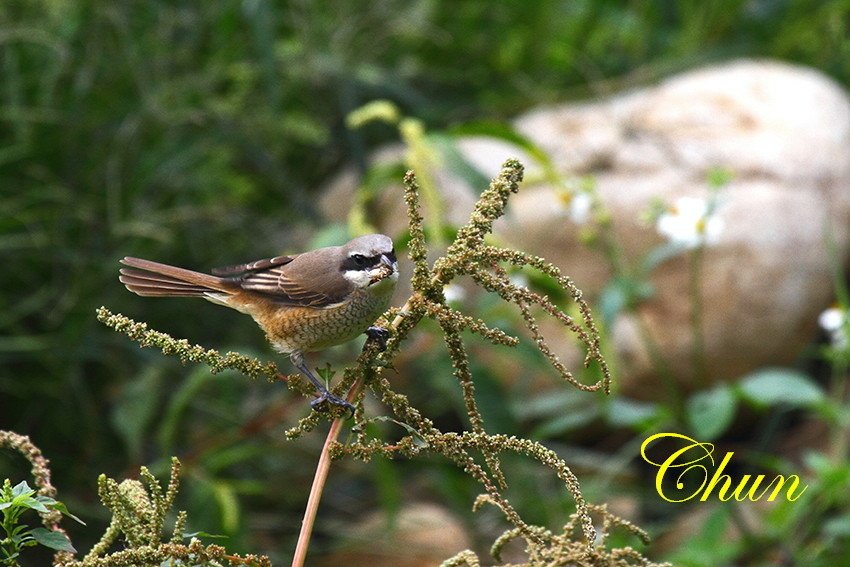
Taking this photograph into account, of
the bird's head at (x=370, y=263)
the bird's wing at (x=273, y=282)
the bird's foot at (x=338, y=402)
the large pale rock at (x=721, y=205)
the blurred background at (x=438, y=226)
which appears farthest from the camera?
the large pale rock at (x=721, y=205)

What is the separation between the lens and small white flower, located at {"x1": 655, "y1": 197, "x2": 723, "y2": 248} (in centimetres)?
369

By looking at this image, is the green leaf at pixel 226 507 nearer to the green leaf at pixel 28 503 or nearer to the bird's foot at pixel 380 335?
the bird's foot at pixel 380 335

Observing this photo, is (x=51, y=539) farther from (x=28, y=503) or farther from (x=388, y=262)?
(x=388, y=262)

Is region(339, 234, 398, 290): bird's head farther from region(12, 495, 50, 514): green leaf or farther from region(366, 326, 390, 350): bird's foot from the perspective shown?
region(12, 495, 50, 514): green leaf

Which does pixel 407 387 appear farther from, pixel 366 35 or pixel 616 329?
pixel 366 35

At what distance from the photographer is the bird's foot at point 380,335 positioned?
5.00ft

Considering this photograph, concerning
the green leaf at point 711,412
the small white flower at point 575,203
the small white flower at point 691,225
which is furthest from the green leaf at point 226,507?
the small white flower at point 691,225

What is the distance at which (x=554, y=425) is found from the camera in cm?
371

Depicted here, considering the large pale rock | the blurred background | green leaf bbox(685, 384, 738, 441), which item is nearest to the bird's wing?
the blurred background

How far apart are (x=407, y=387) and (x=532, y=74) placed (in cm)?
197

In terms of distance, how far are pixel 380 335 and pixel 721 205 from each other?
3.01m

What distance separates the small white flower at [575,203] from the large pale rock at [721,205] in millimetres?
254

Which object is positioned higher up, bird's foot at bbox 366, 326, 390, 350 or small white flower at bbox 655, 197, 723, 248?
small white flower at bbox 655, 197, 723, 248

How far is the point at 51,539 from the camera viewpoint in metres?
1.28
